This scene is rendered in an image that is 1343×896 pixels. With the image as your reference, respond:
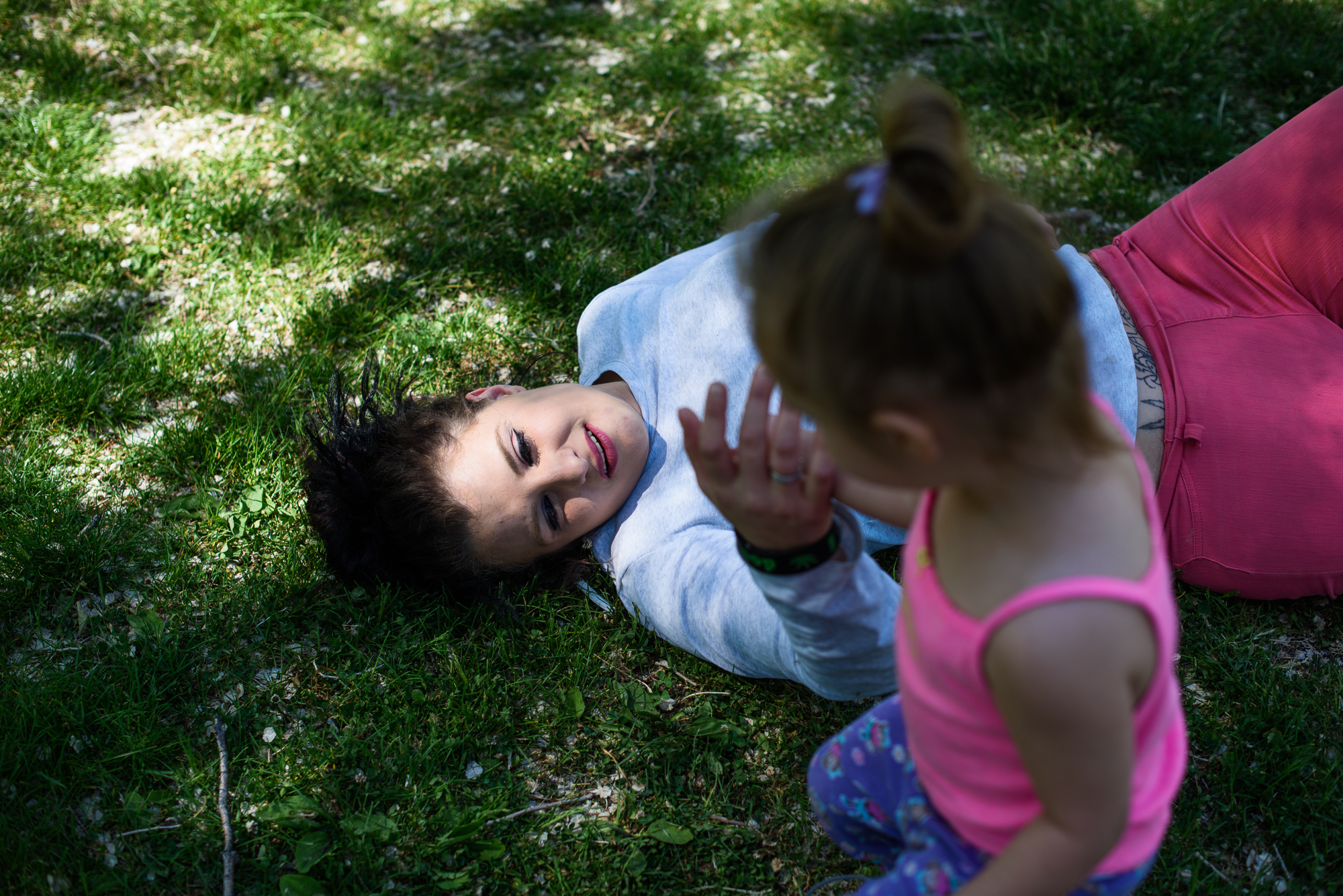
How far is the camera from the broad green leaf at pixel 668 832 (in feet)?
7.55

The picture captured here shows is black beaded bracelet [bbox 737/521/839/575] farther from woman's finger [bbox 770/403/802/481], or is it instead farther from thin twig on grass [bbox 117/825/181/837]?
thin twig on grass [bbox 117/825/181/837]

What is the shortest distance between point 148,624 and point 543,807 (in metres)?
1.36

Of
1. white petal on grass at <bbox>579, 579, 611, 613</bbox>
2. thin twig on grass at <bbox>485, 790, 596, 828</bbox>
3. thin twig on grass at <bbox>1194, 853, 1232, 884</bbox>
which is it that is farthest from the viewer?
white petal on grass at <bbox>579, 579, 611, 613</bbox>

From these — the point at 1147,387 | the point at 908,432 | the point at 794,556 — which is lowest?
the point at 1147,387

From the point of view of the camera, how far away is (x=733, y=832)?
2320 millimetres

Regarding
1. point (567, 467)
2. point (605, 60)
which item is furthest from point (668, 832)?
point (605, 60)

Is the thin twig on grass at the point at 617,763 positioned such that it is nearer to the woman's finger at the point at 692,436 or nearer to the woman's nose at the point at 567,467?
the woman's nose at the point at 567,467

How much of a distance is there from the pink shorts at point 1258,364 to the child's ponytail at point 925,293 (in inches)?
67.0

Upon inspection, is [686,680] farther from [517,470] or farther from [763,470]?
[763,470]

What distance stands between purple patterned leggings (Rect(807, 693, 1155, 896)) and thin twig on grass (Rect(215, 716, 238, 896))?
148 cm

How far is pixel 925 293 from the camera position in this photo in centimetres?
101

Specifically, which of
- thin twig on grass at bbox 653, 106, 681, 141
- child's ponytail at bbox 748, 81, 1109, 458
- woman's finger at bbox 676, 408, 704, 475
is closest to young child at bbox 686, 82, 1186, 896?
child's ponytail at bbox 748, 81, 1109, 458

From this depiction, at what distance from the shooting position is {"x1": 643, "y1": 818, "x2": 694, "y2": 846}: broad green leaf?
230cm

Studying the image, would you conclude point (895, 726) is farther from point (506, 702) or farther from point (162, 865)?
point (162, 865)
